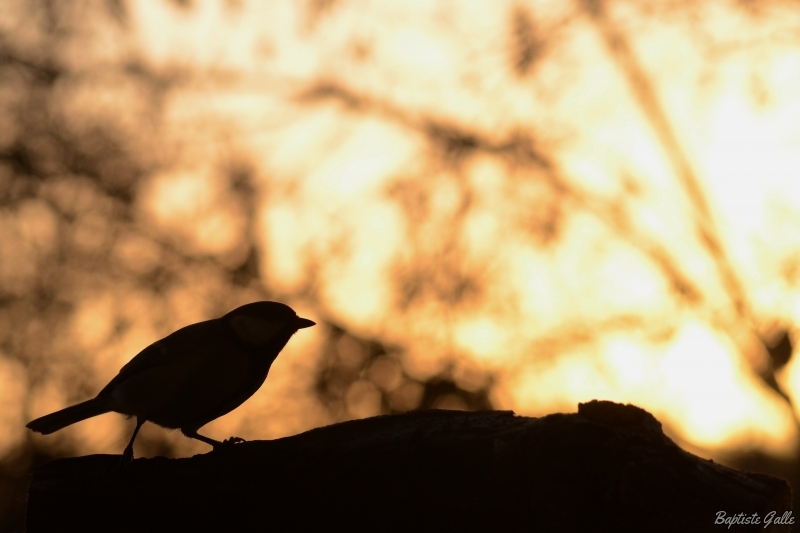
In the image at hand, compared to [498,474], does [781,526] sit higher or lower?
lower

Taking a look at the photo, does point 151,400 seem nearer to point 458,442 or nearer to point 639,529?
point 458,442

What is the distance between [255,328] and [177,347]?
0.42 meters

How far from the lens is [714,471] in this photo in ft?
6.52

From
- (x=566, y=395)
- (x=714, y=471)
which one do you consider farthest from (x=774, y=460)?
(x=714, y=471)

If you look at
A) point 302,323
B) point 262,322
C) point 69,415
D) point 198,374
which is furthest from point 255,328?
point 69,415

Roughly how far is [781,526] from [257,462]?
68.4 inches

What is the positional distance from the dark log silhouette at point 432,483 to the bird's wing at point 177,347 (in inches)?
33.6

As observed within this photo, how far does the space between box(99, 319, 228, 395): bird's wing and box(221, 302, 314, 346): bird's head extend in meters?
0.09

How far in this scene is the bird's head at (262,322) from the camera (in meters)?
3.61

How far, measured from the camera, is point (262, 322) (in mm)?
3705

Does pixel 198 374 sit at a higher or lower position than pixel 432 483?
higher

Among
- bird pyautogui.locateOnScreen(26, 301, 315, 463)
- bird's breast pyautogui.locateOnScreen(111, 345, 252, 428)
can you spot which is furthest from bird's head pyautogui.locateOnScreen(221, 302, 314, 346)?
bird's breast pyautogui.locateOnScreen(111, 345, 252, 428)

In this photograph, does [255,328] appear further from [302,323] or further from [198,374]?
[198,374]

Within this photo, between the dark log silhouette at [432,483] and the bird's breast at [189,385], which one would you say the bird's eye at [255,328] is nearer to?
the bird's breast at [189,385]
